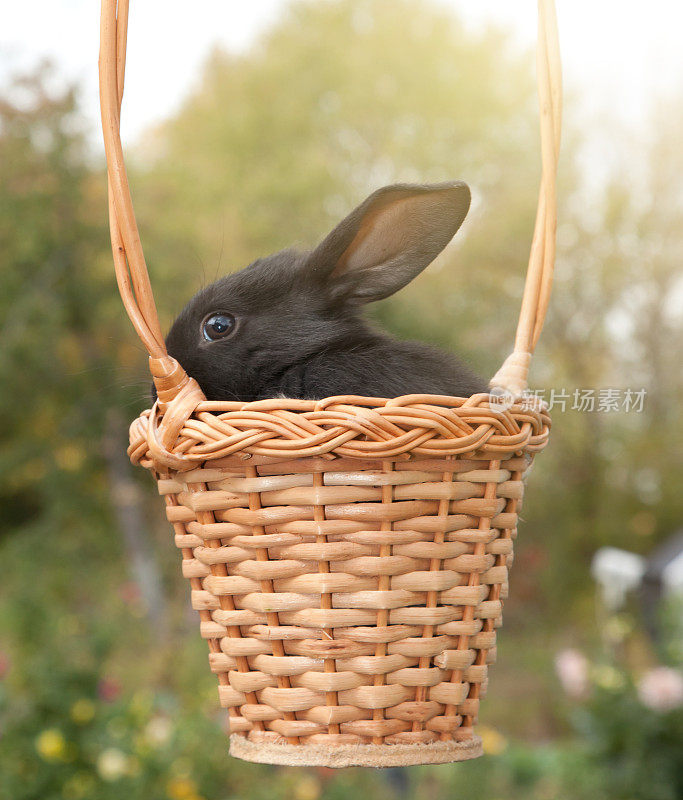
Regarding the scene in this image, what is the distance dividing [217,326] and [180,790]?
195 cm

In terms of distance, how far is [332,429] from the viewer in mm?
954

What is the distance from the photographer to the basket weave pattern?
983mm

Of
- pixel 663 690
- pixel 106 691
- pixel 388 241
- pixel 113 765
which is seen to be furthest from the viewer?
pixel 663 690

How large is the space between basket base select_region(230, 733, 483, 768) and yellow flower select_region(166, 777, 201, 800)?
67.5 inches

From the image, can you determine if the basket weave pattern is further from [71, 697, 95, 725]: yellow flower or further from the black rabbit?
[71, 697, 95, 725]: yellow flower

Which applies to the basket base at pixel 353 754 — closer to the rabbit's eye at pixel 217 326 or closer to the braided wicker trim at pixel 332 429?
the braided wicker trim at pixel 332 429

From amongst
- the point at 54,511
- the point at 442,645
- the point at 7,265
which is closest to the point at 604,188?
the point at 7,265

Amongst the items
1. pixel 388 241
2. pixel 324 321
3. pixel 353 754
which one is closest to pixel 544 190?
pixel 388 241

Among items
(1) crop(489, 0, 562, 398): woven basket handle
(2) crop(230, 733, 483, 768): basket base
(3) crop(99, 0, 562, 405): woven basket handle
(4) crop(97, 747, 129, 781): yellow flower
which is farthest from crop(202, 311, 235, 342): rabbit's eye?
(4) crop(97, 747, 129, 781): yellow flower

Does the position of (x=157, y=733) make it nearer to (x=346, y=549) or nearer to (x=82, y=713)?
(x=82, y=713)

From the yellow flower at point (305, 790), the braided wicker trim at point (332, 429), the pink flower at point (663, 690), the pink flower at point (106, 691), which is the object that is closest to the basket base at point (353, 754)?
the braided wicker trim at point (332, 429)

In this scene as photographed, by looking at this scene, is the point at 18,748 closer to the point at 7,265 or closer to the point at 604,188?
the point at 7,265

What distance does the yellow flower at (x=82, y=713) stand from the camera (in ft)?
9.16

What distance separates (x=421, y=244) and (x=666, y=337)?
19.0ft
